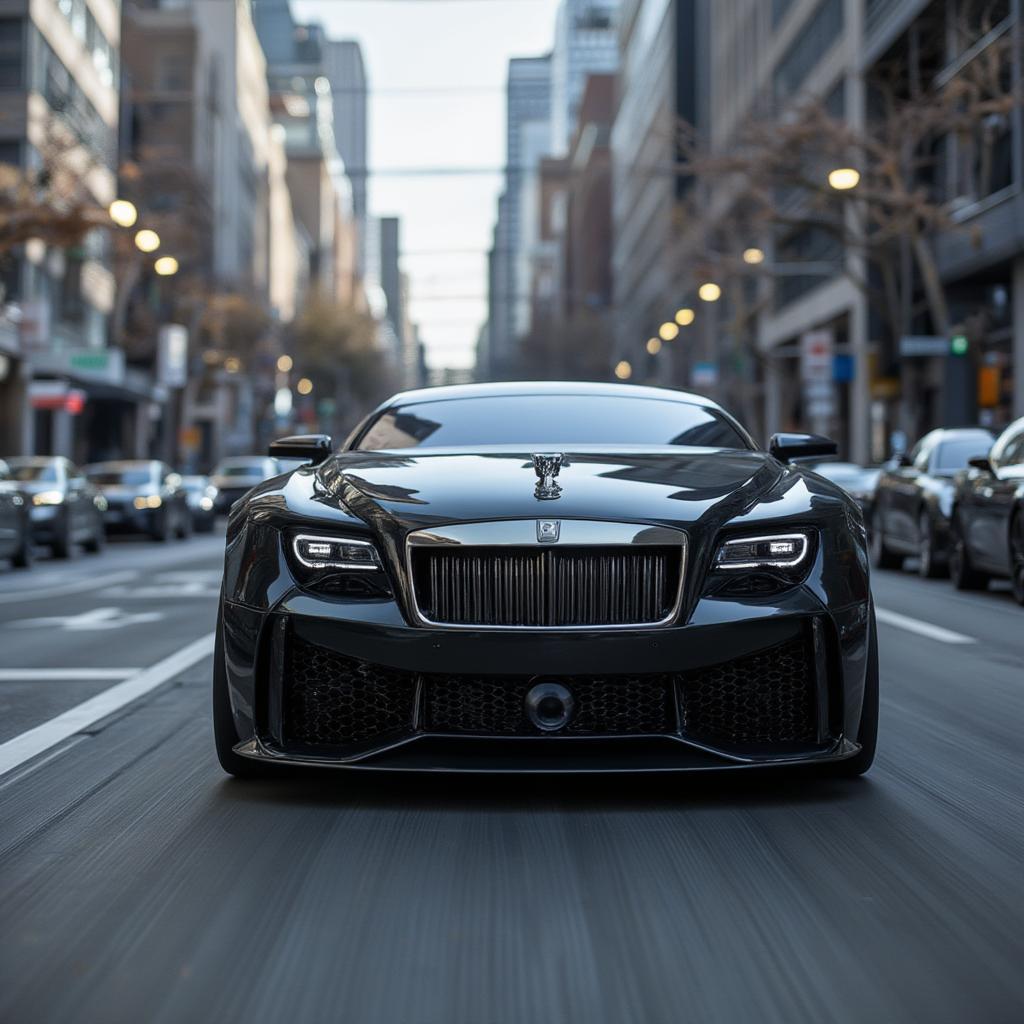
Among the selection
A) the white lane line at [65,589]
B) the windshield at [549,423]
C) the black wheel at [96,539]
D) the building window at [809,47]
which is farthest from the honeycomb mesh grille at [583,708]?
the building window at [809,47]

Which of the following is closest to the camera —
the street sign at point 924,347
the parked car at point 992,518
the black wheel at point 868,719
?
the black wheel at point 868,719

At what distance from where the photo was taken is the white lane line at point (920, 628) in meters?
10.5

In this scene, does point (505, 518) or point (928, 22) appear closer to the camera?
point (505, 518)

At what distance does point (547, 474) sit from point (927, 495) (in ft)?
38.1

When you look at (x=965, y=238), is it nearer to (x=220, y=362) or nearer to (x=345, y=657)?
(x=220, y=362)

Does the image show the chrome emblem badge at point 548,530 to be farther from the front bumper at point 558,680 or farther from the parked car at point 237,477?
the parked car at point 237,477

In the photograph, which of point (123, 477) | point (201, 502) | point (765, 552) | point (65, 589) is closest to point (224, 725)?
point (765, 552)

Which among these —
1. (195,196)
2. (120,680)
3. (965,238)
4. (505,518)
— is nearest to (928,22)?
(965,238)

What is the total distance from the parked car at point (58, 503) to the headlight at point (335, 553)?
60.2ft

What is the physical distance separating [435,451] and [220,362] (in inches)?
2067

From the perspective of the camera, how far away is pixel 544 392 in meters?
6.89

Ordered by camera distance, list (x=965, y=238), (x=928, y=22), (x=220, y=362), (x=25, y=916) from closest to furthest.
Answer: (x=25, y=916) < (x=965, y=238) < (x=928, y=22) < (x=220, y=362)

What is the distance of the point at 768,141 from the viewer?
109ft

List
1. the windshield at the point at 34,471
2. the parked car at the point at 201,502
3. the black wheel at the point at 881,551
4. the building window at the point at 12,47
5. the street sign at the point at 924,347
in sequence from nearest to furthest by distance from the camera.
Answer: the black wheel at the point at 881,551
the windshield at the point at 34,471
the street sign at the point at 924,347
the parked car at the point at 201,502
the building window at the point at 12,47
